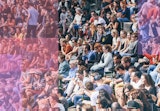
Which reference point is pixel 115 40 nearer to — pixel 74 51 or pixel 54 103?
pixel 74 51

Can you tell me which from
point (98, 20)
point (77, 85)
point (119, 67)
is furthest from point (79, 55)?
point (119, 67)

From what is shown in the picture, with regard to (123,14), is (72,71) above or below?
below

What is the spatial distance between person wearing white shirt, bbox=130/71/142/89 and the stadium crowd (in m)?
0.01

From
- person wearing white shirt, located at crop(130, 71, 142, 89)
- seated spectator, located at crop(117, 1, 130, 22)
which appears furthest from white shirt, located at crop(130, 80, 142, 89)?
seated spectator, located at crop(117, 1, 130, 22)

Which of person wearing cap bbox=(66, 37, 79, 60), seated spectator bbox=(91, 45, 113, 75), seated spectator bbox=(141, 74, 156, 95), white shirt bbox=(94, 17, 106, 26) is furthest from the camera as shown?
person wearing cap bbox=(66, 37, 79, 60)

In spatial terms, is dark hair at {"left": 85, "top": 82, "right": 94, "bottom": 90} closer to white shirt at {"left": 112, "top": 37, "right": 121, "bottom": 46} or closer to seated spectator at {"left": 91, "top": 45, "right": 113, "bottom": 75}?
seated spectator at {"left": 91, "top": 45, "right": 113, "bottom": 75}

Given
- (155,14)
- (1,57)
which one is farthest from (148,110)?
(1,57)

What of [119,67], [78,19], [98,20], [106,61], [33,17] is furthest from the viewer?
[33,17]

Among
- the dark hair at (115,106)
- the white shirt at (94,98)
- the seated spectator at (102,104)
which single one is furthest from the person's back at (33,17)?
the dark hair at (115,106)

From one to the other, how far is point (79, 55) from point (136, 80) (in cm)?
90

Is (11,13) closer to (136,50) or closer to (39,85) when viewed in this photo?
(39,85)

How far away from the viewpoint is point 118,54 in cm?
605

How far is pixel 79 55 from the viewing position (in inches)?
252

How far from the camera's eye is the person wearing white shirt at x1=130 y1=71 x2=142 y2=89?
582 cm
